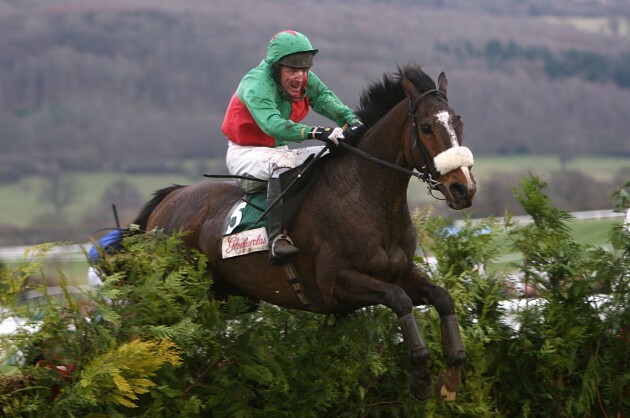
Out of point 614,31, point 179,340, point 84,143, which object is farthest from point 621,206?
point 614,31

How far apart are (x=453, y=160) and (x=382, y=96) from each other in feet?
3.24

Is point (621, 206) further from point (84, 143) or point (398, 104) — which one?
point (84, 143)

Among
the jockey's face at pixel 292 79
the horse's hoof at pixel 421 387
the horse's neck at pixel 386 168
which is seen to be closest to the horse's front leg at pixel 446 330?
the horse's hoof at pixel 421 387

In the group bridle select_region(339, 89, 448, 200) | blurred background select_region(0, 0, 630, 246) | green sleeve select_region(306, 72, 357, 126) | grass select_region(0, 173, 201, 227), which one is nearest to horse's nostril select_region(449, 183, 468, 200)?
bridle select_region(339, 89, 448, 200)

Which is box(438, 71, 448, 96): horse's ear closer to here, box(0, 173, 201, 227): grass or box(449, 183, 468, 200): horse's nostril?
box(449, 183, 468, 200): horse's nostril

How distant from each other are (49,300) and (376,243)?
1.93m

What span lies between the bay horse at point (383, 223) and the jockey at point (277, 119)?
0.20m

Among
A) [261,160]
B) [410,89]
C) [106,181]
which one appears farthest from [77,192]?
[410,89]

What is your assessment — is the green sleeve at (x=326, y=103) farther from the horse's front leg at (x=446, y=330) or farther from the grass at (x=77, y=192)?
the grass at (x=77, y=192)

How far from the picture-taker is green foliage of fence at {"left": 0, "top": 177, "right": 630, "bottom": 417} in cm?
541

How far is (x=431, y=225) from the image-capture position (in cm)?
699

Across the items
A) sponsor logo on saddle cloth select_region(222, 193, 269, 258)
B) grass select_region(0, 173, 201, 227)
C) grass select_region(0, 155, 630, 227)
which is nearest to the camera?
sponsor logo on saddle cloth select_region(222, 193, 269, 258)

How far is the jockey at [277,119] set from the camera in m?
6.01

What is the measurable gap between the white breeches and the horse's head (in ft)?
2.55
